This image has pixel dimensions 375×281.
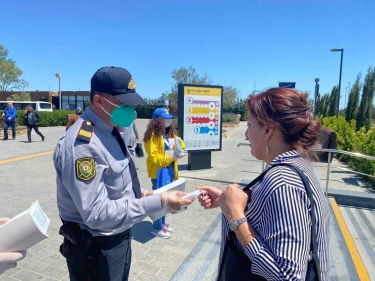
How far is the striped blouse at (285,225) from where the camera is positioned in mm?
1132

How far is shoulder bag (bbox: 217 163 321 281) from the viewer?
1186mm

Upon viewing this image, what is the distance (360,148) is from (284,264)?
30.0ft

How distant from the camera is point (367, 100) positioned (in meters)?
20.6

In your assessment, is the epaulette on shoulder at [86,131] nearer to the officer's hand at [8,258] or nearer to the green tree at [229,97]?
the officer's hand at [8,258]

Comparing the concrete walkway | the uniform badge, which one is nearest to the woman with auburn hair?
the uniform badge

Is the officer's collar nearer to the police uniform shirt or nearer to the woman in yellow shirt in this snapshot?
the police uniform shirt

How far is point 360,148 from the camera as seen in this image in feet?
29.0

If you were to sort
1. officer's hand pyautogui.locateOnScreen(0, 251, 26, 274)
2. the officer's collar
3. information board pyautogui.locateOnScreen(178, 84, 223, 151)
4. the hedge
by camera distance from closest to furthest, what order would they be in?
officer's hand pyautogui.locateOnScreen(0, 251, 26, 274) → the officer's collar → the hedge → information board pyautogui.locateOnScreen(178, 84, 223, 151)

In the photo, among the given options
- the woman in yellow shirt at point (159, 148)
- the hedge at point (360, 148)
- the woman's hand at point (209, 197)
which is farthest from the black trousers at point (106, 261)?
the hedge at point (360, 148)

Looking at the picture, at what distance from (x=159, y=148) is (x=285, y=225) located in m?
3.06

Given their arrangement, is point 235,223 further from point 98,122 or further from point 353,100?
point 353,100

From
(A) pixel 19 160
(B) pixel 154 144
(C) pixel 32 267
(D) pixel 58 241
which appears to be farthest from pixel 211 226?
(A) pixel 19 160

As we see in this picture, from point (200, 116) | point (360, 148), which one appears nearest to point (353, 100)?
point (360, 148)

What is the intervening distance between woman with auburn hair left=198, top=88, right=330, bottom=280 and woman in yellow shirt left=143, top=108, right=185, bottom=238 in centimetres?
264
